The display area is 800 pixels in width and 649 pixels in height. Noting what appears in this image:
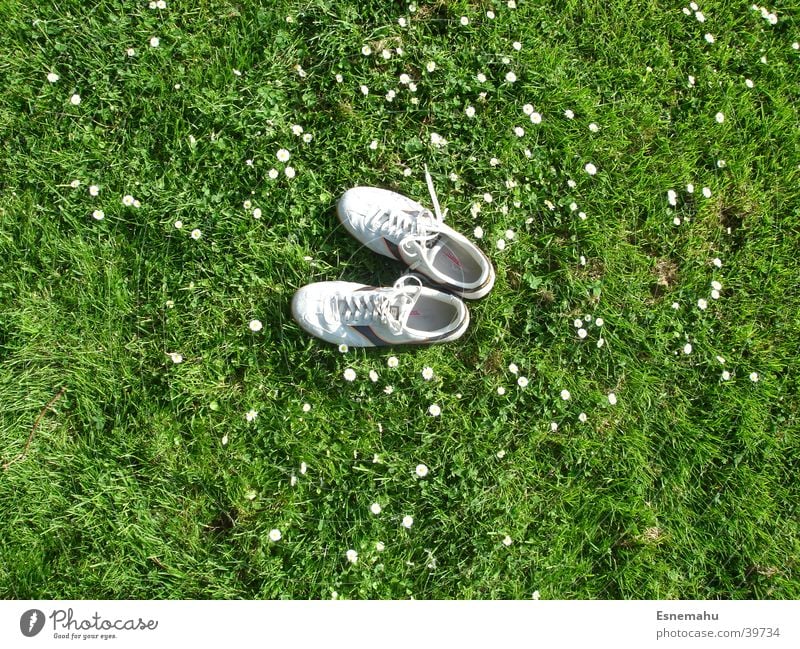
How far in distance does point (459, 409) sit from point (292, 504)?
0.95m

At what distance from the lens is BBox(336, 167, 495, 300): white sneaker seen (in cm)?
301

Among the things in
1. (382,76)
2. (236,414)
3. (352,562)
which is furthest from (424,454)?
(382,76)

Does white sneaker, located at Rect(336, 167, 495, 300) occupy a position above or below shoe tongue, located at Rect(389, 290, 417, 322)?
above

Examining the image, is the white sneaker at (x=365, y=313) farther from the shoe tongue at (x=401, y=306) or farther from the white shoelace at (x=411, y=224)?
the white shoelace at (x=411, y=224)

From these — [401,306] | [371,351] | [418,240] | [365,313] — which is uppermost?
[418,240]

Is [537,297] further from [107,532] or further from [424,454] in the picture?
[107,532]

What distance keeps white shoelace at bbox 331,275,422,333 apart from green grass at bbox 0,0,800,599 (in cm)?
20

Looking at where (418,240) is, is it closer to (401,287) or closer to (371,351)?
Result: (401,287)

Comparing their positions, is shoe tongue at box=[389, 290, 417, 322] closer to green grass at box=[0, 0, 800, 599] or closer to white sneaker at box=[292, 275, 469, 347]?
white sneaker at box=[292, 275, 469, 347]

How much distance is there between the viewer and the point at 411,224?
121 inches

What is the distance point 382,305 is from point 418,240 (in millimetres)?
384

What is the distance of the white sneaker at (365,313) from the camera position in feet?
9.65

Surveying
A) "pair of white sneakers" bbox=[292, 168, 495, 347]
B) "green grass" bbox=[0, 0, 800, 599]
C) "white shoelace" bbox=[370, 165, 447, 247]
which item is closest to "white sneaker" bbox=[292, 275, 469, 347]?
"pair of white sneakers" bbox=[292, 168, 495, 347]

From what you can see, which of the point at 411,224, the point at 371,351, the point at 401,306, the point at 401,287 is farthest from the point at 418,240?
the point at 371,351
